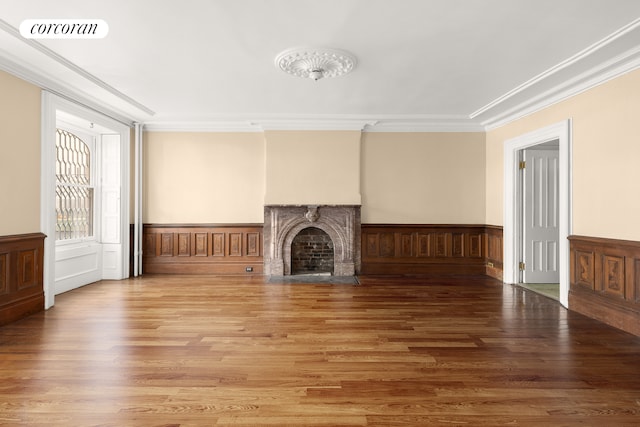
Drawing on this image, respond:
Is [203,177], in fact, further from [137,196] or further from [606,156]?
[606,156]

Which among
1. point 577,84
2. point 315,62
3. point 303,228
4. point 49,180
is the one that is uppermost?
point 315,62

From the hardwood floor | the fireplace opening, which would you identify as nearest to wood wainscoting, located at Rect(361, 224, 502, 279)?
the fireplace opening

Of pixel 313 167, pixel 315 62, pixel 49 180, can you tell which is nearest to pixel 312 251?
pixel 313 167

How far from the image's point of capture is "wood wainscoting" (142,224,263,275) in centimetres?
678

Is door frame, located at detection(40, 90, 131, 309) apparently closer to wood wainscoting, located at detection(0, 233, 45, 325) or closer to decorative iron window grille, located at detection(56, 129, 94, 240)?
wood wainscoting, located at detection(0, 233, 45, 325)

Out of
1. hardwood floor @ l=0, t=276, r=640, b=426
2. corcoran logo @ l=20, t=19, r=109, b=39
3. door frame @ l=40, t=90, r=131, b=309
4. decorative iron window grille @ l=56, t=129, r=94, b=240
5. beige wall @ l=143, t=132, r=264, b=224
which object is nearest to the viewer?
hardwood floor @ l=0, t=276, r=640, b=426

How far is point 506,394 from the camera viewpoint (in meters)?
2.38

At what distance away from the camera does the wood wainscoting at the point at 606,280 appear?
12.0ft

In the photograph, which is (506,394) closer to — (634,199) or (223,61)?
(634,199)

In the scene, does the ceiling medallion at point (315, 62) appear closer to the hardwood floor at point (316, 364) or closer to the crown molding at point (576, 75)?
the crown molding at point (576, 75)

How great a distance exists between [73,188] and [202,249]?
7.42 ft

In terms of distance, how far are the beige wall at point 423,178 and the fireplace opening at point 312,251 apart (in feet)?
→ 2.88

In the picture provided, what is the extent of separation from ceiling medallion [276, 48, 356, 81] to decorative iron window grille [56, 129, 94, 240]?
3801 millimetres

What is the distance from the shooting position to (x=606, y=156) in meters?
4.03
